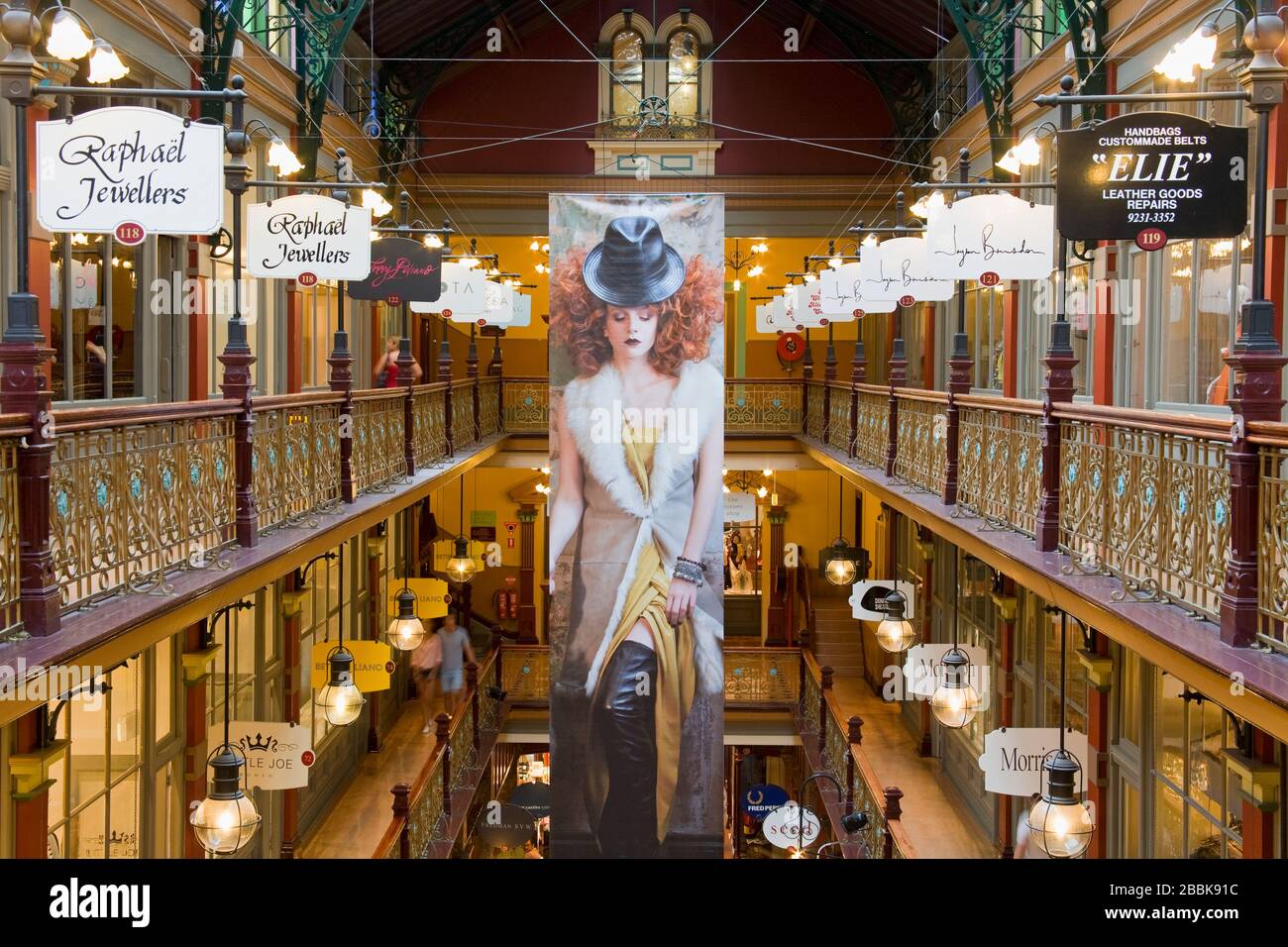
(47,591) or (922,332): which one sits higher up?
(922,332)

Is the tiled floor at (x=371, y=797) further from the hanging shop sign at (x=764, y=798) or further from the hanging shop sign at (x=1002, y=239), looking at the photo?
the hanging shop sign at (x=1002, y=239)

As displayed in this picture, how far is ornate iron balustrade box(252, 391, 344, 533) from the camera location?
10867mm

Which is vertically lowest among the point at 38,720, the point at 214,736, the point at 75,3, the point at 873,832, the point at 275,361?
the point at 873,832

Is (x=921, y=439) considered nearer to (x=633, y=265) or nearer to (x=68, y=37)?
(x=633, y=265)

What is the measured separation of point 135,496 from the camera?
8.04m

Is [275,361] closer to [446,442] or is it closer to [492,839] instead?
[446,442]

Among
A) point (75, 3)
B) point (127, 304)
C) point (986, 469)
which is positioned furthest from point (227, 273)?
point (986, 469)

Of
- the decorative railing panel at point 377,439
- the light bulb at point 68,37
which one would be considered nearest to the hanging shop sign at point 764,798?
the decorative railing panel at point 377,439

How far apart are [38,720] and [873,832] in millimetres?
8870

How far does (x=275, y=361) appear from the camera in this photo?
1753 centimetres

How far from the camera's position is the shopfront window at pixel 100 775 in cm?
995

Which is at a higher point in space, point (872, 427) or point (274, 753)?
point (872, 427)

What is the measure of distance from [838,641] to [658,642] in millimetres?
16977

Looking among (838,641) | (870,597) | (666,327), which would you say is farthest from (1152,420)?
(838,641)
